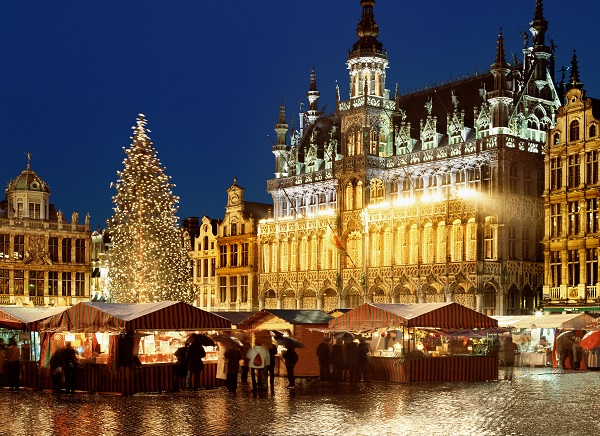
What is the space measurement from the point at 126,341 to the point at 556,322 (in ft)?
68.9

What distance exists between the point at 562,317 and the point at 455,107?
70.3 ft

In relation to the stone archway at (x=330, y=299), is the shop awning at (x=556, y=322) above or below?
below

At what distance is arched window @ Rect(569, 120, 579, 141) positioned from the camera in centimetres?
5525

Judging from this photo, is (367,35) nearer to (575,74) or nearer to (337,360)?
(575,74)

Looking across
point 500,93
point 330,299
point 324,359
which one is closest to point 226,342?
point 324,359

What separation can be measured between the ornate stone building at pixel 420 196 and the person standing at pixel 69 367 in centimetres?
3213

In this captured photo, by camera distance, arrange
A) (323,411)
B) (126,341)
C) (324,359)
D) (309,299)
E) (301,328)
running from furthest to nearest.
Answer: (309,299) → (301,328) → (324,359) → (126,341) → (323,411)

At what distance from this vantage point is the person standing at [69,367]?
96.0 ft

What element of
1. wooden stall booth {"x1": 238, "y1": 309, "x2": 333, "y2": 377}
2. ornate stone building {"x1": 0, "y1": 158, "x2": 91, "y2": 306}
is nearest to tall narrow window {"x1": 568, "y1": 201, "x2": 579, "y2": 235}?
wooden stall booth {"x1": 238, "y1": 309, "x2": 333, "y2": 377}

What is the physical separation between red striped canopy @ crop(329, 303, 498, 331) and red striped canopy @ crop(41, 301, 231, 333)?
5843 mm

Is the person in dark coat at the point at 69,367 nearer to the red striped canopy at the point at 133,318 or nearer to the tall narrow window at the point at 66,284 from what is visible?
the red striped canopy at the point at 133,318

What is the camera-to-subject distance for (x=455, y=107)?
62.2 meters

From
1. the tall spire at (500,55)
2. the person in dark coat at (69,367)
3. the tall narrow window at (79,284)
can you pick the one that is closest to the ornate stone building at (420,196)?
the tall spire at (500,55)

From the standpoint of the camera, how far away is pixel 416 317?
33125 mm
